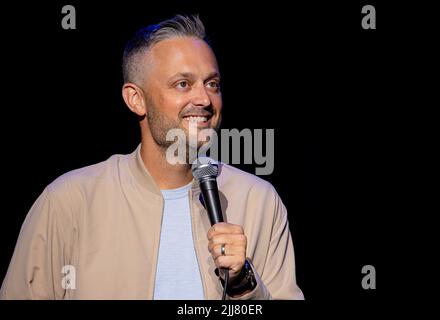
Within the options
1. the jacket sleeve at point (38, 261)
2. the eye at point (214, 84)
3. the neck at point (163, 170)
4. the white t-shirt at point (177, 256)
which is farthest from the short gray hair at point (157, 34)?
the jacket sleeve at point (38, 261)

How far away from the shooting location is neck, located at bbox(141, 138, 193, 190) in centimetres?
206

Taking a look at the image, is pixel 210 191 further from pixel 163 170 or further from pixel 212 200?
pixel 163 170

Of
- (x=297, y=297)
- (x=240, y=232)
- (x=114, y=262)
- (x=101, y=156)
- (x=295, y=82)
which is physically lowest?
(x=297, y=297)

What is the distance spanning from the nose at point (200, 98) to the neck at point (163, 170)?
26 cm

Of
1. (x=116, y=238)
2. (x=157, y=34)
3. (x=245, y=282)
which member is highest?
(x=157, y=34)

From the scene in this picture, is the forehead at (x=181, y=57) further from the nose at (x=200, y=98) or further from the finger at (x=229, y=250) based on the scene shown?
the finger at (x=229, y=250)

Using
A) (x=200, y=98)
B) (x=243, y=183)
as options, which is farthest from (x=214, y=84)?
(x=243, y=183)

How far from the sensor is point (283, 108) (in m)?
2.76

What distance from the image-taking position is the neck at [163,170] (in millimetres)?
2059

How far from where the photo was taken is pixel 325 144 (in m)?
2.76

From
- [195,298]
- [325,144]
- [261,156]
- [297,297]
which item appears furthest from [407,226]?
[195,298]

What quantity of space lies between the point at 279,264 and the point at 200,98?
728 millimetres

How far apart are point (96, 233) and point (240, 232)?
2.12 feet

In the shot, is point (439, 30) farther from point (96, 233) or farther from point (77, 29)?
point (96, 233)
